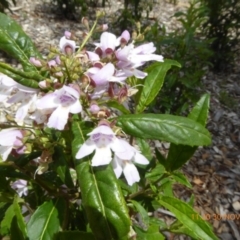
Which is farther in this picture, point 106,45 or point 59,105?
point 106,45

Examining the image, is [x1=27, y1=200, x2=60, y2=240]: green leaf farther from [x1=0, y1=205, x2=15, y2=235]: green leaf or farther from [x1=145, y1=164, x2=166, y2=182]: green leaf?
[x1=145, y1=164, x2=166, y2=182]: green leaf

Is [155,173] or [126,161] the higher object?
[126,161]

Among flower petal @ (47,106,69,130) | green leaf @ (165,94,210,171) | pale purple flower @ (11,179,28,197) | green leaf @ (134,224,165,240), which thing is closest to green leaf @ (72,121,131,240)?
flower petal @ (47,106,69,130)

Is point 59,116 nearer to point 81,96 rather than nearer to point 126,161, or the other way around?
point 81,96

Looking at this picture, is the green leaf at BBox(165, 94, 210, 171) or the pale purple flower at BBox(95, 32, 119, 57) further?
the green leaf at BBox(165, 94, 210, 171)

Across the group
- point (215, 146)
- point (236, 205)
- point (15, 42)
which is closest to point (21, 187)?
point (15, 42)
